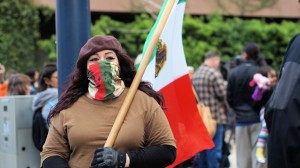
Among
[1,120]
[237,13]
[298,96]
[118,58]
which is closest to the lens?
[298,96]

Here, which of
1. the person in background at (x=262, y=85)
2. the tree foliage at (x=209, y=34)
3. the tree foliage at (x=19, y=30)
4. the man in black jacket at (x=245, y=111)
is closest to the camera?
the person in background at (x=262, y=85)

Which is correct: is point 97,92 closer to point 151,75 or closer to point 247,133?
point 151,75

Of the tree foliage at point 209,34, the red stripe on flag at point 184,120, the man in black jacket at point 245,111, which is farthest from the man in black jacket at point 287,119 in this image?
the tree foliage at point 209,34

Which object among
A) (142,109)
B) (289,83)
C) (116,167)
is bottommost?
(116,167)

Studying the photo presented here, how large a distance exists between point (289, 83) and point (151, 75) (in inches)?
55.2

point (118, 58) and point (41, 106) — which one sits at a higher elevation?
point (118, 58)

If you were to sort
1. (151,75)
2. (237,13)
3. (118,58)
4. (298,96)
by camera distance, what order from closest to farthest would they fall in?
1. (298,96)
2. (118,58)
3. (151,75)
4. (237,13)

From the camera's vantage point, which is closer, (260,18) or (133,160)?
(133,160)

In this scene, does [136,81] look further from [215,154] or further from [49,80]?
[215,154]

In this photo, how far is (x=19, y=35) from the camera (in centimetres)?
1827

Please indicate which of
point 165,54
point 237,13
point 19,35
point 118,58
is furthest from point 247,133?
point 237,13

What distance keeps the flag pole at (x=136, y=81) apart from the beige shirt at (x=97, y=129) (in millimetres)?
41

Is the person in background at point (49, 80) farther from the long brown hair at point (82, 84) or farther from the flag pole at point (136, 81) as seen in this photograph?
the long brown hair at point (82, 84)

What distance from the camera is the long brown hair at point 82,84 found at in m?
3.13
